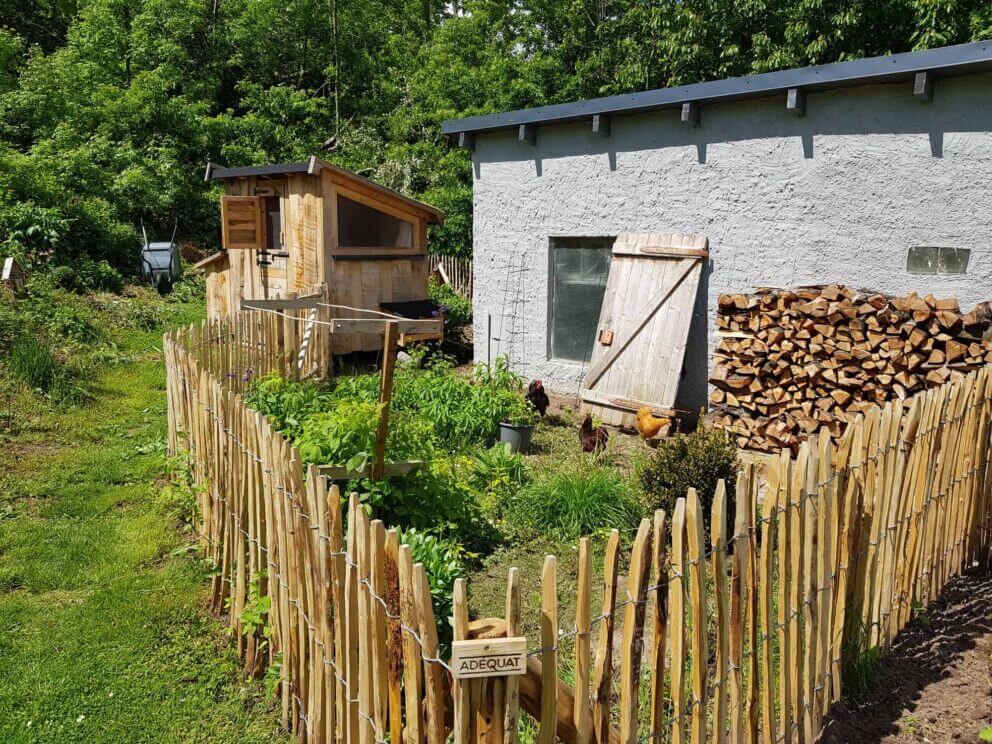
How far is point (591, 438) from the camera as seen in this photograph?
7488mm

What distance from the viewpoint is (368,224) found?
12.0 metres

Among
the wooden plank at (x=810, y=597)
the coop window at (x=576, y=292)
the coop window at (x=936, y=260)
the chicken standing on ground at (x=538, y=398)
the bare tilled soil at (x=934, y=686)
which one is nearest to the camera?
the wooden plank at (x=810, y=597)

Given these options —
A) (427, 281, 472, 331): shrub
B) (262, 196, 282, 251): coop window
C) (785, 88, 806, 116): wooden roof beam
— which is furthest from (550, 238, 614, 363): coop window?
(262, 196, 282, 251): coop window

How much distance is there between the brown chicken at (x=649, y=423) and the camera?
802 centimetres

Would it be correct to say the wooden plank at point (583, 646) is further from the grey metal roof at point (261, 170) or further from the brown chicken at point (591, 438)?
the grey metal roof at point (261, 170)

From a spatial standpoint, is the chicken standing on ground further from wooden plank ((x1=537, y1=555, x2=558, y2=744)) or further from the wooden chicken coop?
wooden plank ((x1=537, y1=555, x2=558, y2=744))

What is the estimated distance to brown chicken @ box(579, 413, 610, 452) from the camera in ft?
24.6

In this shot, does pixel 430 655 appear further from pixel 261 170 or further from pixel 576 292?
pixel 261 170

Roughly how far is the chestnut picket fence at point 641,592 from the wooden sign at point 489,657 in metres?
0.05

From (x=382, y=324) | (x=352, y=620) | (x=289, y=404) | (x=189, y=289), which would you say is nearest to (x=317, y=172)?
(x=289, y=404)

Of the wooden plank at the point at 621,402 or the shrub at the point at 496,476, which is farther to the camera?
the wooden plank at the point at 621,402

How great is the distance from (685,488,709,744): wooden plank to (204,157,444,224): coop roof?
932cm

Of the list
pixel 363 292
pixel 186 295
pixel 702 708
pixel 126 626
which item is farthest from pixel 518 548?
pixel 186 295

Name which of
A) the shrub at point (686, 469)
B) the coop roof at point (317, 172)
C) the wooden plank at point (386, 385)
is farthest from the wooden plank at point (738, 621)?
the coop roof at point (317, 172)
